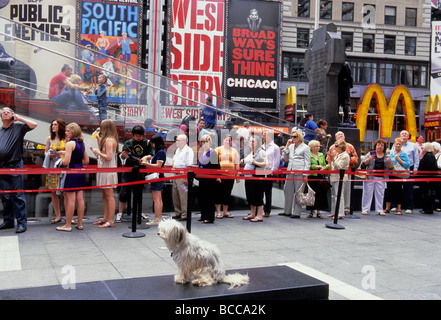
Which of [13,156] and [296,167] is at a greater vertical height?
[13,156]

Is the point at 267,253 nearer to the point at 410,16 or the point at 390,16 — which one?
the point at 390,16

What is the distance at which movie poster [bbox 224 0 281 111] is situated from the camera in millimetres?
32062

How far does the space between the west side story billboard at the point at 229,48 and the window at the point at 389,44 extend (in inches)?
689

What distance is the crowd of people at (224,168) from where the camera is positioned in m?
8.38

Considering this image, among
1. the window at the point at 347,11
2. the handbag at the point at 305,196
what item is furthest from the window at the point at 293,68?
the handbag at the point at 305,196

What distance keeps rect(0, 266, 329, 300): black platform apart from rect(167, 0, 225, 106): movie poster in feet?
89.2

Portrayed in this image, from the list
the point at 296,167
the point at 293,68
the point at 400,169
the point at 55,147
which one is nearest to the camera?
the point at 55,147

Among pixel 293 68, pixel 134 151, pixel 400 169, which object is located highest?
pixel 293 68

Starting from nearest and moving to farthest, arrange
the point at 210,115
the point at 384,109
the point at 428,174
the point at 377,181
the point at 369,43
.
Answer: the point at 377,181
the point at 428,174
the point at 210,115
the point at 384,109
the point at 369,43

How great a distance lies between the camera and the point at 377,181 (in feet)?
38.2

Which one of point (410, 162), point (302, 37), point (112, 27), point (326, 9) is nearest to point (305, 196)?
point (410, 162)

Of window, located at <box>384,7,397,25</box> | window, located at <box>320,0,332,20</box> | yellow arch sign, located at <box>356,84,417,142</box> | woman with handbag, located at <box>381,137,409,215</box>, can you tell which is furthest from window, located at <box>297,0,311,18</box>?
woman with handbag, located at <box>381,137,409,215</box>

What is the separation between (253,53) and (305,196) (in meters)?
23.8

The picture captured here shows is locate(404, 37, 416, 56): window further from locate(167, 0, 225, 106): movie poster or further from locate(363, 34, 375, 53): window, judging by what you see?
locate(167, 0, 225, 106): movie poster
